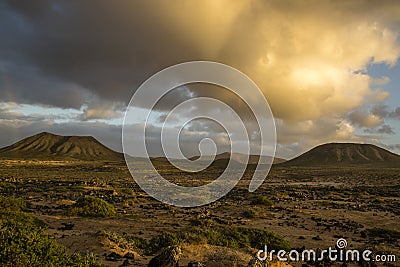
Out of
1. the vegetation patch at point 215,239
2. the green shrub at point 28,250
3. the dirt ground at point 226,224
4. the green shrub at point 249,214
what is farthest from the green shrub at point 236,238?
the green shrub at point 249,214

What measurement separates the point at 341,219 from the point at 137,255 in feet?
51.2

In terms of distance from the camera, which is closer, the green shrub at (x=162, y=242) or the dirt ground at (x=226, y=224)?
the dirt ground at (x=226, y=224)

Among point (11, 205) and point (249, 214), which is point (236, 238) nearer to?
point (249, 214)

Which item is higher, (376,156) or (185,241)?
(376,156)

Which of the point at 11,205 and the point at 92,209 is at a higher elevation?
the point at 11,205

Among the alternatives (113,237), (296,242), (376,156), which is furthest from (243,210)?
(376,156)

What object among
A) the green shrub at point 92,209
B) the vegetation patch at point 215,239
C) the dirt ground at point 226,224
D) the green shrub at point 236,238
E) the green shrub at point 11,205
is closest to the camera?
the dirt ground at point 226,224

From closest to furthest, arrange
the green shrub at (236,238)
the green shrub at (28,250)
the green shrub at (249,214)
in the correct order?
the green shrub at (28,250)
the green shrub at (236,238)
the green shrub at (249,214)

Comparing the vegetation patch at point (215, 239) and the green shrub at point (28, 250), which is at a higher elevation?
the green shrub at point (28, 250)

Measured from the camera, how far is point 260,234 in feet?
49.0

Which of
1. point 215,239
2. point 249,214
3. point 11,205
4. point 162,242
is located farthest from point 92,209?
point 215,239

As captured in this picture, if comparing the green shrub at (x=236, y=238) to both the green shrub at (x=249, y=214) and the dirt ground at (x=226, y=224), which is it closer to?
the dirt ground at (x=226, y=224)

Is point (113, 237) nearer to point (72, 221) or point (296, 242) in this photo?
point (72, 221)

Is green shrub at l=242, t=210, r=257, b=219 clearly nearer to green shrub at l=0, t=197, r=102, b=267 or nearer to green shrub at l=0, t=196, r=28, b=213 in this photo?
green shrub at l=0, t=196, r=28, b=213
